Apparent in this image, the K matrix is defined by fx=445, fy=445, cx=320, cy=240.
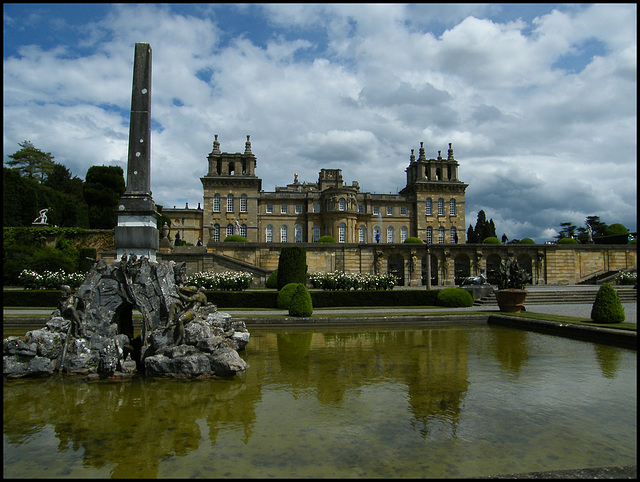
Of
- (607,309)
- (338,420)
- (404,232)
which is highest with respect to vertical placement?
(404,232)

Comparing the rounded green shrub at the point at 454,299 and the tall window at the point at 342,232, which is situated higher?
the tall window at the point at 342,232

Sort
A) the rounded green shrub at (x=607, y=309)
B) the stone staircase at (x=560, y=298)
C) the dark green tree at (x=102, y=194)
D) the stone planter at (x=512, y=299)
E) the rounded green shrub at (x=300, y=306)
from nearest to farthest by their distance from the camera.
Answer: the rounded green shrub at (x=607, y=309) < the rounded green shrub at (x=300, y=306) < the stone planter at (x=512, y=299) < the stone staircase at (x=560, y=298) < the dark green tree at (x=102, y=194)

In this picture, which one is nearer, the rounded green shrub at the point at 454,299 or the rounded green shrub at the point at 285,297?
the rounded green shrub at the point at 285,297

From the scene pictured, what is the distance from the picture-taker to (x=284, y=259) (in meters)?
23.5

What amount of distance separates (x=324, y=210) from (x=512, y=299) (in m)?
39.6

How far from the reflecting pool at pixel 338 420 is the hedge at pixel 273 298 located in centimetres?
1106

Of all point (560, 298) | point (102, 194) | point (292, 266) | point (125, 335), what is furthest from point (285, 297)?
point (102, 194)

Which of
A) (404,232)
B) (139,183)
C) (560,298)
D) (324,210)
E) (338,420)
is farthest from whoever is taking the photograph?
(404,232)

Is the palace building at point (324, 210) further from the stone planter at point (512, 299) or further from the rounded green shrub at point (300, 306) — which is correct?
the rounded green shrub at point (300, 306)

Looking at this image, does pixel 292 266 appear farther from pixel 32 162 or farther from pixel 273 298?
pixel 32 162

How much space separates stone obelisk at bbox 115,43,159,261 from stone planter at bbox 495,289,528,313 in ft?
44.5

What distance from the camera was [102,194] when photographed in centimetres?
4122

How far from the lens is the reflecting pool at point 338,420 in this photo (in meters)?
4.36

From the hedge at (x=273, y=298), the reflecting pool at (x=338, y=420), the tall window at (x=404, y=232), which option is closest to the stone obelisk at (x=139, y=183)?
the reflecting pool at (x=338, y=420)
